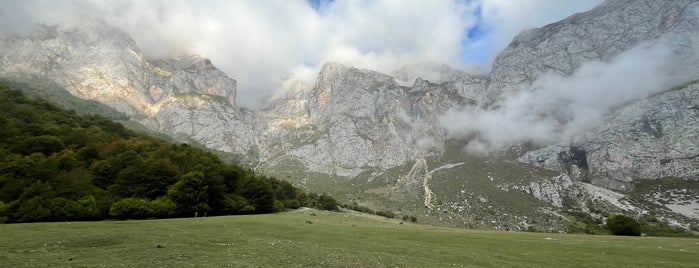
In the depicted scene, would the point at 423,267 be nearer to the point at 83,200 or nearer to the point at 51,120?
the point at 83,200

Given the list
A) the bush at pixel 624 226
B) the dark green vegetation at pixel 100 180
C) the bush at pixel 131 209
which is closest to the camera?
the dark green vegetation at pixel 100 180

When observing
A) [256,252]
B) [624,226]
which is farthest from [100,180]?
[624,226]

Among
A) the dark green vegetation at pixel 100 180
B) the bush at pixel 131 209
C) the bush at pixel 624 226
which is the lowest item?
the bush at pixel 624 226

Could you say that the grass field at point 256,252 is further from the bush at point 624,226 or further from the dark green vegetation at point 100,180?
the bush at point 624,226

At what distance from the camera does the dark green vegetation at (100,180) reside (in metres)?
47.8

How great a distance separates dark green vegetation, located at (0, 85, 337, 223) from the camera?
47781mm

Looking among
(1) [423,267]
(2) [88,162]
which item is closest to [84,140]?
(2) [88,162]

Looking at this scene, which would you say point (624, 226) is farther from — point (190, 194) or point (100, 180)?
point (100, 180)

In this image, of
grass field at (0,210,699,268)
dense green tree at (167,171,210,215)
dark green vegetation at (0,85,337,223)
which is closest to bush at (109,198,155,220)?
dark green vegetation at (0,85,337,223)

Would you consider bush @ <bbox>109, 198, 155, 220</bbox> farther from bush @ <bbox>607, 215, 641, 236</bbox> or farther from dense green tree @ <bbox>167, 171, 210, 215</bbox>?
bush @ <bbox>607, 215, 641, 236</bbox>

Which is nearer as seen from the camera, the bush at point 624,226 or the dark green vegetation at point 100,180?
the dark green vegetation at point 100,180

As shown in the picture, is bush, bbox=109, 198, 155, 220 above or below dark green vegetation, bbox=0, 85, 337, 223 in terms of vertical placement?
below

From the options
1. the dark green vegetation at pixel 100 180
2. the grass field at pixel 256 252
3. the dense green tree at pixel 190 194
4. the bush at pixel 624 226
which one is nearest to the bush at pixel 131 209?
the dark green vegetation at pixel 100 180

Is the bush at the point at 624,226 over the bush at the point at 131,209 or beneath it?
beneath
